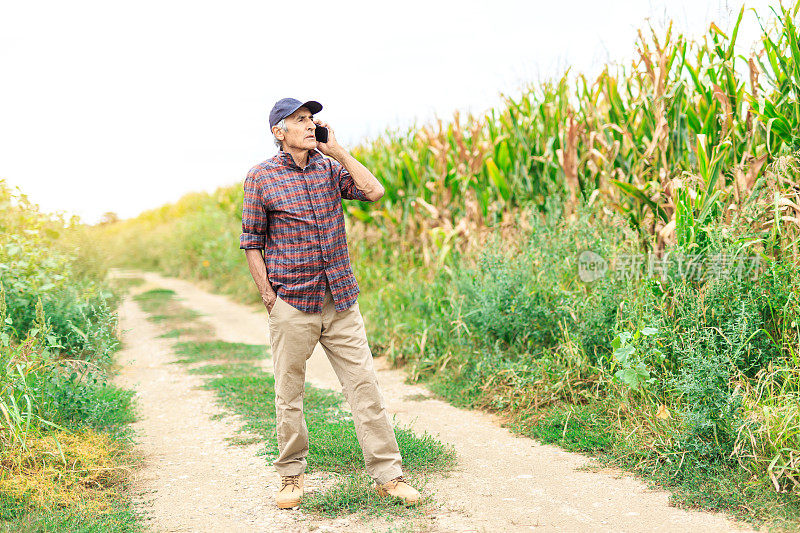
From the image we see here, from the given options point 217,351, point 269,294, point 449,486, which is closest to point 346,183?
point 269,294

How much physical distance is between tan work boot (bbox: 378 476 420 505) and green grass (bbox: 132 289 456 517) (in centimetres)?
4

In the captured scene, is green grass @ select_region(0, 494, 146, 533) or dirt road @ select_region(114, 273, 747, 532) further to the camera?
dirt road @ select_region(114, 273, 747, 532)

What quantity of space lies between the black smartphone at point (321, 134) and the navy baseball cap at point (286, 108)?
0.34 ft

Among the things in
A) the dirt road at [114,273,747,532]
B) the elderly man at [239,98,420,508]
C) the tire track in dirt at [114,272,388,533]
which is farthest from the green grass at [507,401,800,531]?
the tire track in dirt at [114,272,388,533]

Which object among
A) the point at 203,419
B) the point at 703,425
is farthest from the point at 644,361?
the point at 203,419

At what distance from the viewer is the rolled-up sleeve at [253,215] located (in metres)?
3.51

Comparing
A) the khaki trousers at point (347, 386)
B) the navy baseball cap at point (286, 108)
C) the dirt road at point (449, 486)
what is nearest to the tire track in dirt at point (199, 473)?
the dirt road at point (449, 486)

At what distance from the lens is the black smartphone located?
3.57 m

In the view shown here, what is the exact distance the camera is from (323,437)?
4.62m

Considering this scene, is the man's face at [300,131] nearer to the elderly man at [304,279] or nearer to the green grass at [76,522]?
the elderly man at [304,279]
